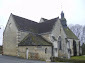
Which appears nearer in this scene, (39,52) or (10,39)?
(39,52)

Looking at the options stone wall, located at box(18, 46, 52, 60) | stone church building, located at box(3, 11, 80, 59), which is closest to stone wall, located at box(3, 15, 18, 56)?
stone church building, located at box(3, 11, 80, 59)

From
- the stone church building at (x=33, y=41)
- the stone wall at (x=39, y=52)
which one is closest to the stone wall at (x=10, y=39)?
the stone church building at (x=33, y=41)

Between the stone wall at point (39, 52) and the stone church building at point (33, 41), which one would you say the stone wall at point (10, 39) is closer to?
the stone church building at point (33, 41)

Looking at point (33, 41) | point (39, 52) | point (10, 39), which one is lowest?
point (39, 52)

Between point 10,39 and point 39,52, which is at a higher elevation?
point 10,39

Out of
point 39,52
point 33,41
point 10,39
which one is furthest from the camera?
point 10,39

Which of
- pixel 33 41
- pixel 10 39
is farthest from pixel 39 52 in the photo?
pixel 10 39

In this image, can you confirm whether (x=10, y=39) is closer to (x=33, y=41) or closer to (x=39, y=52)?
(x=33, y=41)

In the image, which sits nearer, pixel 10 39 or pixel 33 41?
pixel 33 41

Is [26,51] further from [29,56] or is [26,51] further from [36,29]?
[36,29]

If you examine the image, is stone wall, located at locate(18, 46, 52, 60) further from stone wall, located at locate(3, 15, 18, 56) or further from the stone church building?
stone wall, located at locate(3, 15, 18, 56)

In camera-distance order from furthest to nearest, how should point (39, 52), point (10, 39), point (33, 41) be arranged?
point (10, 39) < point (33, 41) < point (39, 52)

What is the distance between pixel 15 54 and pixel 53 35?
10.8 metres

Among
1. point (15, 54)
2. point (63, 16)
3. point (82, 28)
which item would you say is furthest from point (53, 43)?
point (82, 28)
